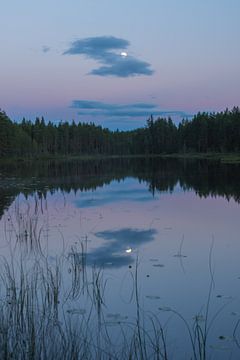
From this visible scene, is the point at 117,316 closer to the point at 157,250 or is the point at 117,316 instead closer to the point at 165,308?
the point at 165,308

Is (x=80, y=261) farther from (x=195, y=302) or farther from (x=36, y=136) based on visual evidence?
(x=36, y=136)

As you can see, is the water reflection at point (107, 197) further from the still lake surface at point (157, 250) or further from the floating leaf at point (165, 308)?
the floating leaf at point (165, 308)

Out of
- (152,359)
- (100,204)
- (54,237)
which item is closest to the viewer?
(152,359)

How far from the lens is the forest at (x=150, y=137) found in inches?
4515

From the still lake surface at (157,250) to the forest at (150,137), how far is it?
79.3 m

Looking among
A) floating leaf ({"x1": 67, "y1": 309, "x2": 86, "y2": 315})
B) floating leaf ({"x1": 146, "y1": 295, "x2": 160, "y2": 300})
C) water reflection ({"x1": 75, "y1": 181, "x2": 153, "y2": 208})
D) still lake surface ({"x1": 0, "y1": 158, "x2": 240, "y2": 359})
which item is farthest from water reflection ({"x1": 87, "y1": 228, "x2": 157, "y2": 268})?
water reflection ({"x1": 75, "y1": 181, "x2": 153, "y2": 208})

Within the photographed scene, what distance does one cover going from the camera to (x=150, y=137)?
184875mm

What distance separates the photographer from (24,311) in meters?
9.35

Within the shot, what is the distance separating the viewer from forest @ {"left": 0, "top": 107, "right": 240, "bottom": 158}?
376 ft

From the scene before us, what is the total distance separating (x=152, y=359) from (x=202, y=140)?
135787 millimetres

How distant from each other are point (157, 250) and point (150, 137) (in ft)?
559

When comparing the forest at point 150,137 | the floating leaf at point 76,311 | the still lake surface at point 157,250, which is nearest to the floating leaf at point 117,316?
the still lake surface at point 157,250

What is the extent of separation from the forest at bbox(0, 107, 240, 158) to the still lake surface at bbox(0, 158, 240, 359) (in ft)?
260

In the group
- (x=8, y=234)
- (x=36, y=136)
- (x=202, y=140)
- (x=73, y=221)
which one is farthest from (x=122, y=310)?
(x=36, y=136)
